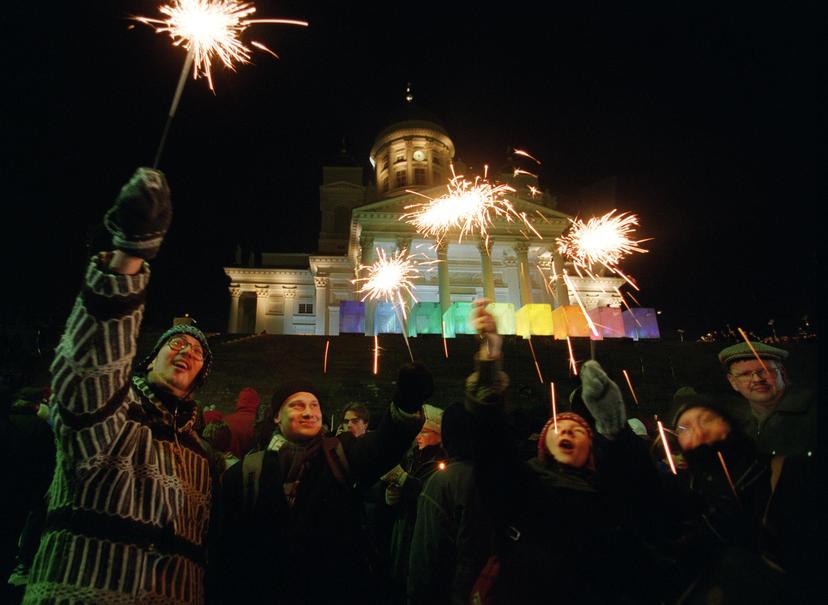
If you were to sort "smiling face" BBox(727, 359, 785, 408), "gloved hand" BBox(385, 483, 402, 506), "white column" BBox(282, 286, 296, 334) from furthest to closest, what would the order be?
"white column" BBox(282, 286, 296, 334) → "gloved hand" BBox(385, 483, 402, 506) → "smiling face" BBox(727, 359, 785, 408)

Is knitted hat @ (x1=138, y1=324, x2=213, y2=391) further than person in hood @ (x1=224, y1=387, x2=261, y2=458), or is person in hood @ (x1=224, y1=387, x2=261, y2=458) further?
person in hood @ (x1=224, y1=387, x2=261, y2=458)

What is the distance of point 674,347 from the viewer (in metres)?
16.6

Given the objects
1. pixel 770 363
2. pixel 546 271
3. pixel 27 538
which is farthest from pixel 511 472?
pixel 546 271

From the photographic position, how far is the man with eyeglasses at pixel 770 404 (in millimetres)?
3008

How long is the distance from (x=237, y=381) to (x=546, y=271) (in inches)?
1069

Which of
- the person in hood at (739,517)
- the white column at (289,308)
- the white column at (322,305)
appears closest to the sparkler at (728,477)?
the person in hood at (739,517)

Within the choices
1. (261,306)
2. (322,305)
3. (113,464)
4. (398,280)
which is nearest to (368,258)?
(398,280)

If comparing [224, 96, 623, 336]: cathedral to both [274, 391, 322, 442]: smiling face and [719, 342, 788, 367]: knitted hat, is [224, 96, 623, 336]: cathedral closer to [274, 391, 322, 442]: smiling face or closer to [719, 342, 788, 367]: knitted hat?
[719, 342, 788, 367]: knitted hat

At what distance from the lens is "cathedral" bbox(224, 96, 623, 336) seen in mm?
28938

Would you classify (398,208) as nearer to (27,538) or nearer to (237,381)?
(237,381)

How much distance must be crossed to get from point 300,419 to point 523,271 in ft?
94.5

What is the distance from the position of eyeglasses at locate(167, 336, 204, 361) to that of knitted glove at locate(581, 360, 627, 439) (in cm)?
239

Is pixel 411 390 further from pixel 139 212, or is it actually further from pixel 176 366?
pixel 139 212

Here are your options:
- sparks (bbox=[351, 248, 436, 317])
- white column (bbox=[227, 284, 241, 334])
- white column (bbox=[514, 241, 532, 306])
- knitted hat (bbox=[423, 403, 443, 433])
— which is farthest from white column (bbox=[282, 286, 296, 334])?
knitted hat (bbox=[423, 403, 443, 433])
